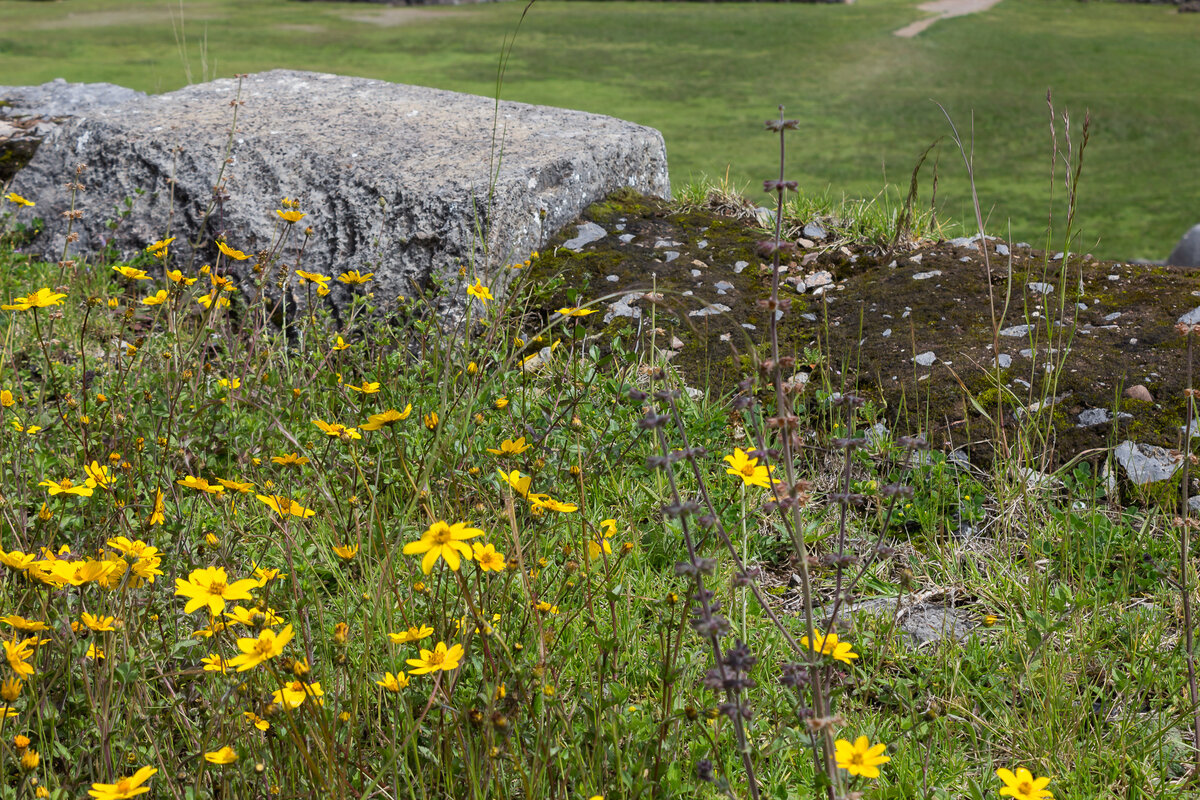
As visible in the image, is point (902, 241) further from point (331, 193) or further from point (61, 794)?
point (61, 794)

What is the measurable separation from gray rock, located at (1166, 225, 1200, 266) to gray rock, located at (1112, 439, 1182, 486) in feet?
8.35

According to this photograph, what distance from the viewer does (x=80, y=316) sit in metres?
3.24

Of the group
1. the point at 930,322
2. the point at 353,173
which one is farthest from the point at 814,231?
the point at 353,173

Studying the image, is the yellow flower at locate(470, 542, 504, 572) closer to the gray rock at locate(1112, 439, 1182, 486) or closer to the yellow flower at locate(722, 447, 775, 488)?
the yellow flower at locate(722, 447, 775, 488)

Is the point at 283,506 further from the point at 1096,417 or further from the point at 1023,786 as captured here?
the point at 1096,417


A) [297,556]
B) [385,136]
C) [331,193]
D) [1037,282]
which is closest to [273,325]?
[331,193]

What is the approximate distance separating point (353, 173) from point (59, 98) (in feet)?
9.15

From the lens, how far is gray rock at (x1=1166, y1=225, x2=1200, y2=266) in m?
4.22

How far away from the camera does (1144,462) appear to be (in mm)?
2186

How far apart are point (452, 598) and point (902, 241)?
2390mm

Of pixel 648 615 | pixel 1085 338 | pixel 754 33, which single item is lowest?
pixel 648 615

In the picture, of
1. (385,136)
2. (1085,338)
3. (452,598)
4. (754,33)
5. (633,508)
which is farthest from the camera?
(754,33)

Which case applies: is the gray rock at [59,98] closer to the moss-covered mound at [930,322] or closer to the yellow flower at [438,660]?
the moss-covered mound at [930,322]

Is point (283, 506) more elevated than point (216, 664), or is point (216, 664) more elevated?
point (283, 506)
